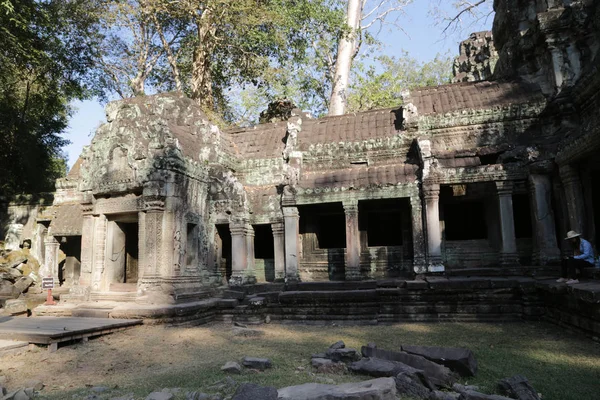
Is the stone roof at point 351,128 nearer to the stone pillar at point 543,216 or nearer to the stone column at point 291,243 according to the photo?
the stone column at point 291,243

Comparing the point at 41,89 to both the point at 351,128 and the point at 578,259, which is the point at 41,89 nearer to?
the point at 351,128

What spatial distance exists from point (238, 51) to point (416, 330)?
1711cm

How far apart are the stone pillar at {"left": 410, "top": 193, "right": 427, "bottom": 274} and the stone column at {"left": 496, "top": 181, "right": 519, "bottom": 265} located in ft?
6.25

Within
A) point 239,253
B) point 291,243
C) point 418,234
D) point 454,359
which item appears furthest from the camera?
point 239,253

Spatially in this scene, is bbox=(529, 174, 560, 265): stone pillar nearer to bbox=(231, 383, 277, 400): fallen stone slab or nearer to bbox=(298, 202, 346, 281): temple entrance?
bbox=(298, 202, 346, 281): temple entrance

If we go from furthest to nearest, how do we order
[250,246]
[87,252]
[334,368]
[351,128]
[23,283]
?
[23,283]
[351,128]
[250,246]
[87,252]
[334,368]

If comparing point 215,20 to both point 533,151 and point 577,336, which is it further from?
point 577,336

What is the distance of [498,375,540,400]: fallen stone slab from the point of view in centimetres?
406

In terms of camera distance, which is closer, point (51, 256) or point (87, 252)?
point (87, 252)

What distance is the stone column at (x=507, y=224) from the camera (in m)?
10.2

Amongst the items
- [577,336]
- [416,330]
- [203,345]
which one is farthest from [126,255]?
[577,336]

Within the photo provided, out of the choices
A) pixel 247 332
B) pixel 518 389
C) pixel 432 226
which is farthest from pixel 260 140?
pixel 518 389

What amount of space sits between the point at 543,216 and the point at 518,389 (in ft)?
23.4

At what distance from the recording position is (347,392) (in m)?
3.76
